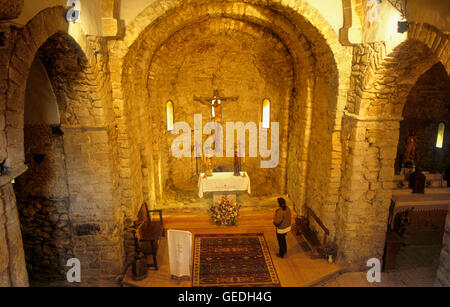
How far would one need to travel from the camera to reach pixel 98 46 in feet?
18.2

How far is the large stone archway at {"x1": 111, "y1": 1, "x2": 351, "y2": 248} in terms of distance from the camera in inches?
243

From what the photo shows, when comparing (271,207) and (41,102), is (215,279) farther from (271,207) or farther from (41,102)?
(41,102)

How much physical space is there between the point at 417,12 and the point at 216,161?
7.99 meters

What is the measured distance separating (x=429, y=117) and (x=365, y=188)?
701 cm

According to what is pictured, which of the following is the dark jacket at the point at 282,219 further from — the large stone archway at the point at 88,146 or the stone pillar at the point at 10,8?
the stone pillar at the point at 10,8

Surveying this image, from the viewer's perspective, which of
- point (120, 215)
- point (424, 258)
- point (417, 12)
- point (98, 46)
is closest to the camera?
point (417, 12)

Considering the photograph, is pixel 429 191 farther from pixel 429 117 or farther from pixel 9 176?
pixel 9 176

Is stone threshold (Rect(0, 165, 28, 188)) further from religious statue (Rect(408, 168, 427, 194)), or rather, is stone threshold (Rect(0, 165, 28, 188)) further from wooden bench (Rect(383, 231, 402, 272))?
religious statue (Rect(408, 168, 427, 194))

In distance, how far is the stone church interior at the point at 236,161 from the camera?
5.12m

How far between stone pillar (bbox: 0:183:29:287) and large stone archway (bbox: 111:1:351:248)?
3.35 meters

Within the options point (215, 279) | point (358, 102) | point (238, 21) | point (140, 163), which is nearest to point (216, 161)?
point (140, 163)


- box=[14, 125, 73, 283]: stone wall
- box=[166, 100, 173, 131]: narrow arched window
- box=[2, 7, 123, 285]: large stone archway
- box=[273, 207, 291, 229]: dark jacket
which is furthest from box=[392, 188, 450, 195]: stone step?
box=[14, 125, 73, 283]: stone wall

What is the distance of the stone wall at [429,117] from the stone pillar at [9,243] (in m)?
11.4

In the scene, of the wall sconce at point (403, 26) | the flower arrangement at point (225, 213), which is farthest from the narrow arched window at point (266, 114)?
the wall sconce at point (403, 26)
